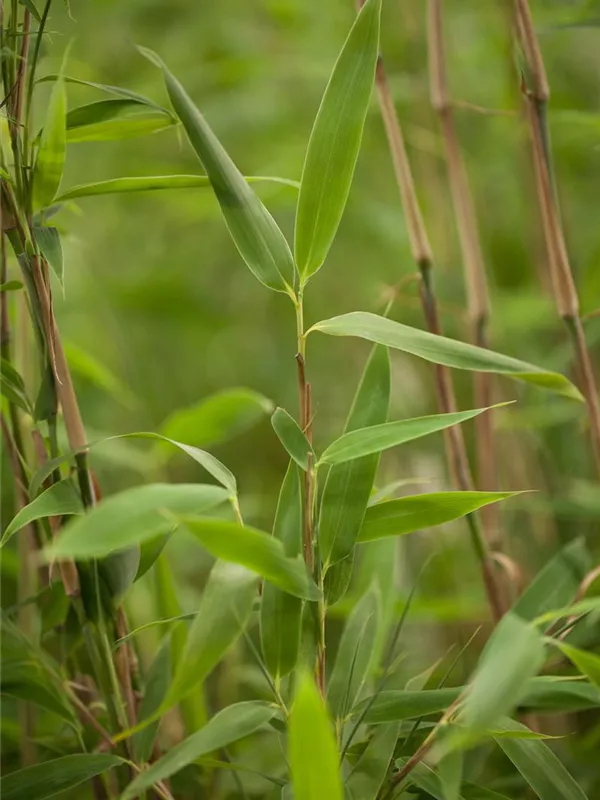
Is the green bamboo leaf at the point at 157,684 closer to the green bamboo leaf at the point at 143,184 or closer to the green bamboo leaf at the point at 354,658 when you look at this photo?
the green bamboo leaf at the point at 354,658

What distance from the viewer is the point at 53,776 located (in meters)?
0.42

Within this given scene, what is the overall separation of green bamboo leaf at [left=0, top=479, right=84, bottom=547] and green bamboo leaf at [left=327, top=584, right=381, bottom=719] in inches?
6.4

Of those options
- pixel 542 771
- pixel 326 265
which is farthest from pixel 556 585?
pixel 326 265

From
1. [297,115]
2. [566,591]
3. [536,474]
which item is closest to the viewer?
[566,591]

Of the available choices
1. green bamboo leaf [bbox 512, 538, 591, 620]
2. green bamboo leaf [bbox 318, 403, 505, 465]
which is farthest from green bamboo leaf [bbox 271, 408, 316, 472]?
green bamboo leaf [bbox 512, 538, 591, 620]

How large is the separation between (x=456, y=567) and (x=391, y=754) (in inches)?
22.7

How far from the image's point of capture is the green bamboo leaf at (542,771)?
1.35 ft

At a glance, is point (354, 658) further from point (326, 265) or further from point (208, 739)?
point (326, 265)

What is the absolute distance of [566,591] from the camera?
1.77 feet

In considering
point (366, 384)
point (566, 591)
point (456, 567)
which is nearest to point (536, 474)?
point (456, 567)

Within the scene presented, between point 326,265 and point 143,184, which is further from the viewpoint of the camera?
point 326,265

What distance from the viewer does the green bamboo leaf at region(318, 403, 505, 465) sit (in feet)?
1.22

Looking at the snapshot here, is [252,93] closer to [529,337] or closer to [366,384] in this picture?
[529,337]

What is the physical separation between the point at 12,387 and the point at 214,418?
0.21m
